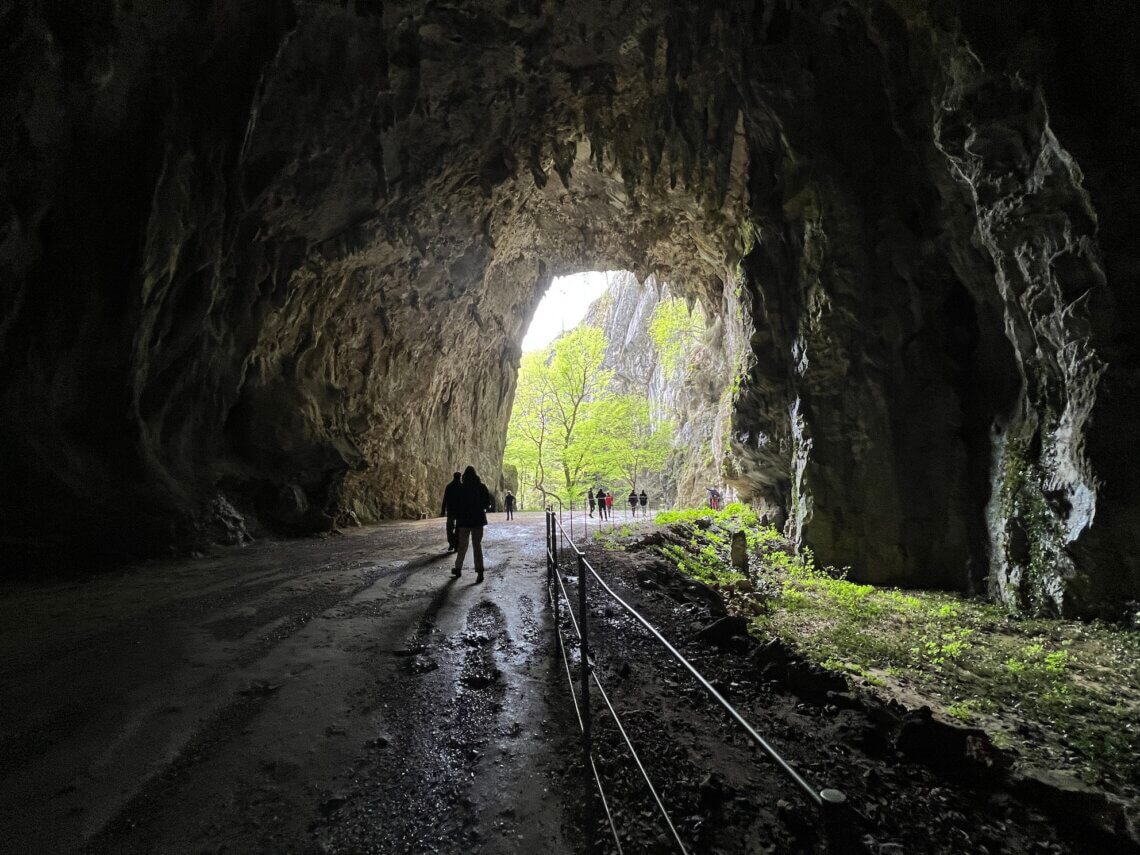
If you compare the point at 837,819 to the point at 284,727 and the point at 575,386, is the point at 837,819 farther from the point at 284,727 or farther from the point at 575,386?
the point at 575,386

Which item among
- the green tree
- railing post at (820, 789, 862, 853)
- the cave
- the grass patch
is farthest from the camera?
the green tree

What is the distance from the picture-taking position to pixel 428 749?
335 centimetres

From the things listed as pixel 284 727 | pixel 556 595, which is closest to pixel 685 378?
pixel 556 595

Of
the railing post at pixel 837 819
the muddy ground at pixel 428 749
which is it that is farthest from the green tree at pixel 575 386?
the railing post at pixel 837 819

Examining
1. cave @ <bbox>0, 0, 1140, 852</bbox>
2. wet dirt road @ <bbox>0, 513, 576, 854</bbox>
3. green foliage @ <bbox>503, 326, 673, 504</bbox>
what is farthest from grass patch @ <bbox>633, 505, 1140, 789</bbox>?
green foliage @ <bbox>503, 326, 673, 504</bbox>

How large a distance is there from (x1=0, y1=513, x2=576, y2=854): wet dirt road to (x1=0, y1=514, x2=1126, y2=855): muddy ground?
0.06 feet

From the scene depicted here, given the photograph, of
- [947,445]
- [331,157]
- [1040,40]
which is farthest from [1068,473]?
[331,157]

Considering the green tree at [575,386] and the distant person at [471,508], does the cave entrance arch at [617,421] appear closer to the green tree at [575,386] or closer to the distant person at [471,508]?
the green tree at [575,386]

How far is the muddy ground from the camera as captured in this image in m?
2.69

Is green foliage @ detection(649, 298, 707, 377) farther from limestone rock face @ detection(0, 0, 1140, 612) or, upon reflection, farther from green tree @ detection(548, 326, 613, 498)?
limestone rock face @ detection(0, 0, 1140, 612)

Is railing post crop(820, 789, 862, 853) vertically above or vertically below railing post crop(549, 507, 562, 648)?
above

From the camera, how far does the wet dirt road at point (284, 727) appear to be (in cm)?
265

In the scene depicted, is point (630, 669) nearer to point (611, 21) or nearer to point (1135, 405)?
point (1135, 405)

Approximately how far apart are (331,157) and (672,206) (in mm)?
9114
